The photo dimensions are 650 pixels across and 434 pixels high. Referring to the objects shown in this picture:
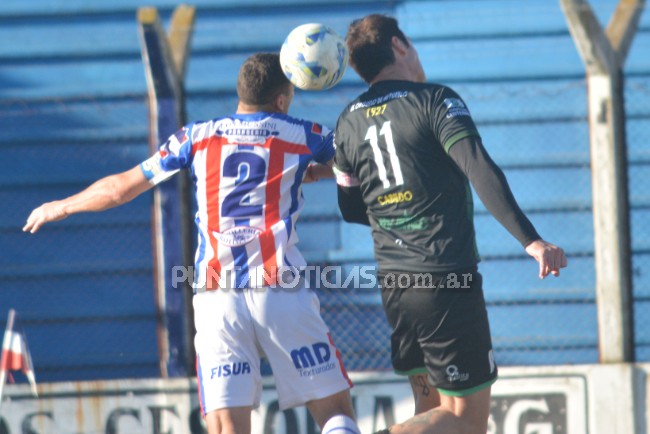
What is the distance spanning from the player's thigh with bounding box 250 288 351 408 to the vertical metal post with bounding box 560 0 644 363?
2.43 metres

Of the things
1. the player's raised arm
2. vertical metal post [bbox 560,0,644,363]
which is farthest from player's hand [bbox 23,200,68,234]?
vertical metal post [bbox 560,0,644,363]

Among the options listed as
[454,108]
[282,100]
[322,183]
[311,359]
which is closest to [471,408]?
[311,359]

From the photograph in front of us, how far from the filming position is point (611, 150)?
6035 millimetres

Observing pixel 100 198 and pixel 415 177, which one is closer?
pixel 415 177

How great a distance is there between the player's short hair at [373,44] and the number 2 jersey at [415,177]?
0.13 meters

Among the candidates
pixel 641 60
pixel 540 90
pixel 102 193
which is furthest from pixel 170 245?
pixel 641 60

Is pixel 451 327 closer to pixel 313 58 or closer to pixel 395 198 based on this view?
pixel 395 198

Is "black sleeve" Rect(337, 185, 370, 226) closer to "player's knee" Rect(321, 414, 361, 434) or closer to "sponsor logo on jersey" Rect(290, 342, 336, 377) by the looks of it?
"sponsor logo on jersey" Rect(290, 342, 336, 377)

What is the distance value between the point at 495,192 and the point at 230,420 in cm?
142

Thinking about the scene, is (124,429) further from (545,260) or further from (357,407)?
(545,260)

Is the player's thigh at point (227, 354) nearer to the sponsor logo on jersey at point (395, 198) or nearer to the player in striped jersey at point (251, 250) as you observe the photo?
the player in striped jersey at point (251, 250)

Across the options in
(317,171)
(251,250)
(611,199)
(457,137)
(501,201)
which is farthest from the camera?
(611,199)

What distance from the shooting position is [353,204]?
447 cm

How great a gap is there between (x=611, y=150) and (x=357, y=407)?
7.07 ft
